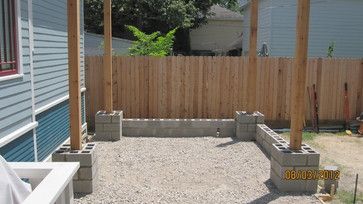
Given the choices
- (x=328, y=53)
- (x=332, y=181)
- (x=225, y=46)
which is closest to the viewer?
(x=332, y=181)

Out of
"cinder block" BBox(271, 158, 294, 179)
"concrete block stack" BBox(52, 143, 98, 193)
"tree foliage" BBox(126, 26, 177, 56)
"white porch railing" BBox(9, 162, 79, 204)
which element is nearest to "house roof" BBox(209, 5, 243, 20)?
"tree foliage" BBox(126, 26, 177, 56)

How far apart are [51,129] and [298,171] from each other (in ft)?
13.1

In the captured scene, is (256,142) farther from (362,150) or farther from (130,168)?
(130,168)

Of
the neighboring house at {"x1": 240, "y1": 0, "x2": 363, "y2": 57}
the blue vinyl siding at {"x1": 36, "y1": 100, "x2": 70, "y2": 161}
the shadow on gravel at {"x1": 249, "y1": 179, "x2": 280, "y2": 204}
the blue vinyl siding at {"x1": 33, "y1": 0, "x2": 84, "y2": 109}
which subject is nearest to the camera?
the shadow on gravel at {"x1": 249, "y1": 179, "x2": 280, "y2": 204}

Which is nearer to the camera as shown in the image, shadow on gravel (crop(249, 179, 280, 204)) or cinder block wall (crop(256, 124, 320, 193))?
shadow on gravel (crop(249, 179, 280, 204))

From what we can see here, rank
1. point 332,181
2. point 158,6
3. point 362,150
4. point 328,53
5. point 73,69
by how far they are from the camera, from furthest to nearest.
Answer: point 158,6 < point 328,53 < point 362,150 < point 332,181 < point 73,69

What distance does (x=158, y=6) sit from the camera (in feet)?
83.8

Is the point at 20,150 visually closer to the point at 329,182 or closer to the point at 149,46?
the point at 329,182

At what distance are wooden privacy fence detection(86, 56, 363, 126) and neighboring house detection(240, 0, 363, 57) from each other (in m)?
4.97

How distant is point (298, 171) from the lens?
5.32m

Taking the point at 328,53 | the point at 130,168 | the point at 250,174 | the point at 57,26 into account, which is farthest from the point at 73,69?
the point at 328,53

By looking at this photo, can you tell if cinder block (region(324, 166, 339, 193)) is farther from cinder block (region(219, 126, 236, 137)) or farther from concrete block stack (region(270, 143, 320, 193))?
cinder block (region(219, 126, 236, 137))

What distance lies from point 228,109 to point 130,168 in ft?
14.1

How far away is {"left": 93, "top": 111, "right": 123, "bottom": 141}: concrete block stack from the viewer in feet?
27.2
